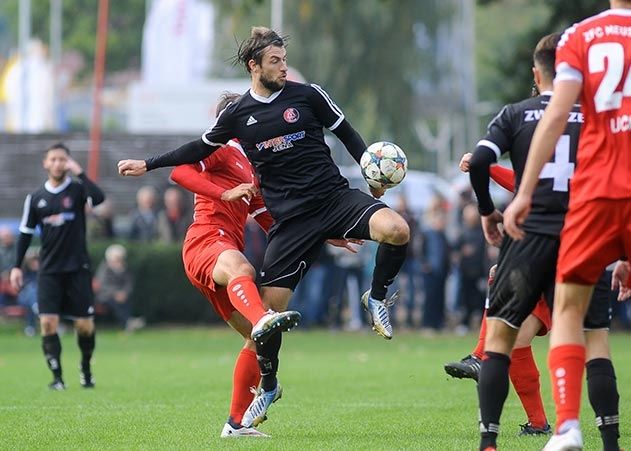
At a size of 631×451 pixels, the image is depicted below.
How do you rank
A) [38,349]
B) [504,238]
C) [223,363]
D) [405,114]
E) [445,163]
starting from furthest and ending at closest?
[445,163], [405,114], [38,349], [223,363], [504,238]

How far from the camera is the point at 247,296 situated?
9109 millimetres

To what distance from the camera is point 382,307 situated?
9.52 metres

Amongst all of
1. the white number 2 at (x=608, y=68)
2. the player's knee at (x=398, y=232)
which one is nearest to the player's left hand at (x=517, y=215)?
the white number 2 at (x=608, y=68)

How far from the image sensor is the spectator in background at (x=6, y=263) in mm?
24062

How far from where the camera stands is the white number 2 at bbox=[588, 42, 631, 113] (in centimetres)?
675

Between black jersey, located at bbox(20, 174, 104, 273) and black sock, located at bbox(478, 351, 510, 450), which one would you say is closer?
black sock, located at bbox(478, 351, 510, 450)

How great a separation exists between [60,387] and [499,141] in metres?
7.66

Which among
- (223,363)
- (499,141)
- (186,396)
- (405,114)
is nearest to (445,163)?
(405,114)

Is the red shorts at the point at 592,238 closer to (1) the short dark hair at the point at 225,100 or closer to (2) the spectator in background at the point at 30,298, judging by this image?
(1) the short dark hair at the point at 225,100

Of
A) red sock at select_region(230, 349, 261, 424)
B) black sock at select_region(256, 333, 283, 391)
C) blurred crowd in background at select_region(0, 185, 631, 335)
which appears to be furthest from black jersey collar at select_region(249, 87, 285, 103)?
blurred crowd in background at select_region(0, 185, 631, 335)

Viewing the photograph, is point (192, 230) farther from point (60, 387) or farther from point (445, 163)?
point (445, 163)

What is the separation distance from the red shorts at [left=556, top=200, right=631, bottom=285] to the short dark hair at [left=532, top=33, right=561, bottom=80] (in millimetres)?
1155

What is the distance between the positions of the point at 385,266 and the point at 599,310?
2.10m

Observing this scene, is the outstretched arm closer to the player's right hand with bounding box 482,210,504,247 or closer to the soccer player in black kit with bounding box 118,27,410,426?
the soccer player in black kit with bounding box 118,27,410,426
